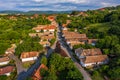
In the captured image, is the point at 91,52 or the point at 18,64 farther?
the point at 18,64

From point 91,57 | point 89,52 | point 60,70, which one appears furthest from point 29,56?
A: point 91,57

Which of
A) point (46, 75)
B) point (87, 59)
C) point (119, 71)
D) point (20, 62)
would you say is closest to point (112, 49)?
point (87, 59)

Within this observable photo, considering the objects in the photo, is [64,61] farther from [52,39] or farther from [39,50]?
[52,39]

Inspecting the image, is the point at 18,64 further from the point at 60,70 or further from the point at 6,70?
the point at 60,70

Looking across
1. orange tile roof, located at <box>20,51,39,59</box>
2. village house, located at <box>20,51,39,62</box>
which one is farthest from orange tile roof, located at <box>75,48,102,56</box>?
village house, located at <box>20,51,39,62</box>

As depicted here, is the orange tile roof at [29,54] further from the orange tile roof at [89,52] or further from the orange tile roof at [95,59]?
the orange tile roof at [95,59]
